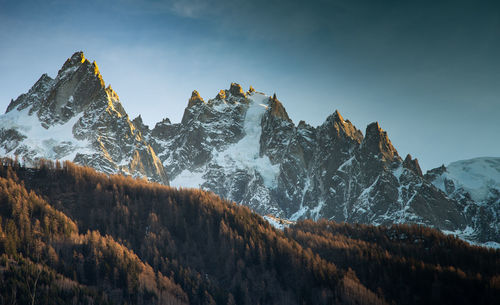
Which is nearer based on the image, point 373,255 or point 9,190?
point 373,255

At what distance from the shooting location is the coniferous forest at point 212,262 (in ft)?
455

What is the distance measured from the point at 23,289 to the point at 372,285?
115m

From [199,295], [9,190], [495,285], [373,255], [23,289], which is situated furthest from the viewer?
[9,190]

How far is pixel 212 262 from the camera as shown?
187000mm

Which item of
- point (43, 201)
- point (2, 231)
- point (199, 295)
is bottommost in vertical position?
point (199, 295)

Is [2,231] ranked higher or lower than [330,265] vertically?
higher

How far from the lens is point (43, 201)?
180 metres

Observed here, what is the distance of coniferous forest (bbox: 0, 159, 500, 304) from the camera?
139 metres

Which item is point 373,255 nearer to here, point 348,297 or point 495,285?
point 348,297

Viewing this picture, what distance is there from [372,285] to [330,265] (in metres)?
16.7

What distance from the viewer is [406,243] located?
18538 cm

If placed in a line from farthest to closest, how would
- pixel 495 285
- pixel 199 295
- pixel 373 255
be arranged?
pixel 373 255
pixel 199 295
pixel 495 285

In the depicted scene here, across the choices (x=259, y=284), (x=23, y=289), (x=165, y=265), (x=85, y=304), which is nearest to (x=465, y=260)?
(x=259, y=284)

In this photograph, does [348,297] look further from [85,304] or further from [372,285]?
[85,304]
